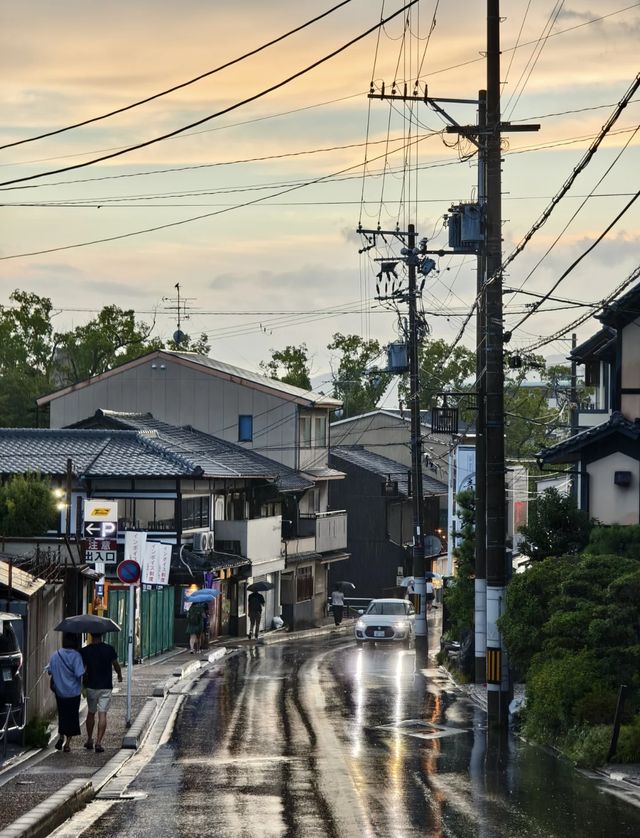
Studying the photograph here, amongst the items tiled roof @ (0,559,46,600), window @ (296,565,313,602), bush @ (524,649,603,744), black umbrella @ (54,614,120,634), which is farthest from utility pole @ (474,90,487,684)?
window @ (296,565,313,602)

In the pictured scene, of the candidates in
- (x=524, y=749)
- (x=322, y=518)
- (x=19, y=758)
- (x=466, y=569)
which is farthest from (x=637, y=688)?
(x=322, y=518)

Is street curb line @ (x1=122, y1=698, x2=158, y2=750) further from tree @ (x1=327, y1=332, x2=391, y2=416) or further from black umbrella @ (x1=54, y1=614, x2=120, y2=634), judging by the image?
tree @ (x1=327, y1=332, x2=391, y2=416)

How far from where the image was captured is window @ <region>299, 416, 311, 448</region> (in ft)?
217

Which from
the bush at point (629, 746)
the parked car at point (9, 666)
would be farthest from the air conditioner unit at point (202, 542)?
the bush at point (629, 746)

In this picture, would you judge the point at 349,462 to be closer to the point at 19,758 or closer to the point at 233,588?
the point at 233,588

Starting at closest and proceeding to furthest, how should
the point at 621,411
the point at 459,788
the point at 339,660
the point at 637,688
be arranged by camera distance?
the point at 459,788 < the point at 637,688 < the point at 621,411 < the point at 339,660

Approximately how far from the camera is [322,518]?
219 ft

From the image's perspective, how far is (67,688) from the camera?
18969 mm

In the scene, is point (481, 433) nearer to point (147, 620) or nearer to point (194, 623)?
point (147, 620)

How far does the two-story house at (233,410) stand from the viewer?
212 feet

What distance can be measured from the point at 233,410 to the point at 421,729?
42.4 metres

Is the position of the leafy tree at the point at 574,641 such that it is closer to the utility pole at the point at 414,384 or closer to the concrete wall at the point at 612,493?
the concrete wall at the point at 612,493

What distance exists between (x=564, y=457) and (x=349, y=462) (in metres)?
44.1

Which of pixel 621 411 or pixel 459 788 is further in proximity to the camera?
pixel 621 411
